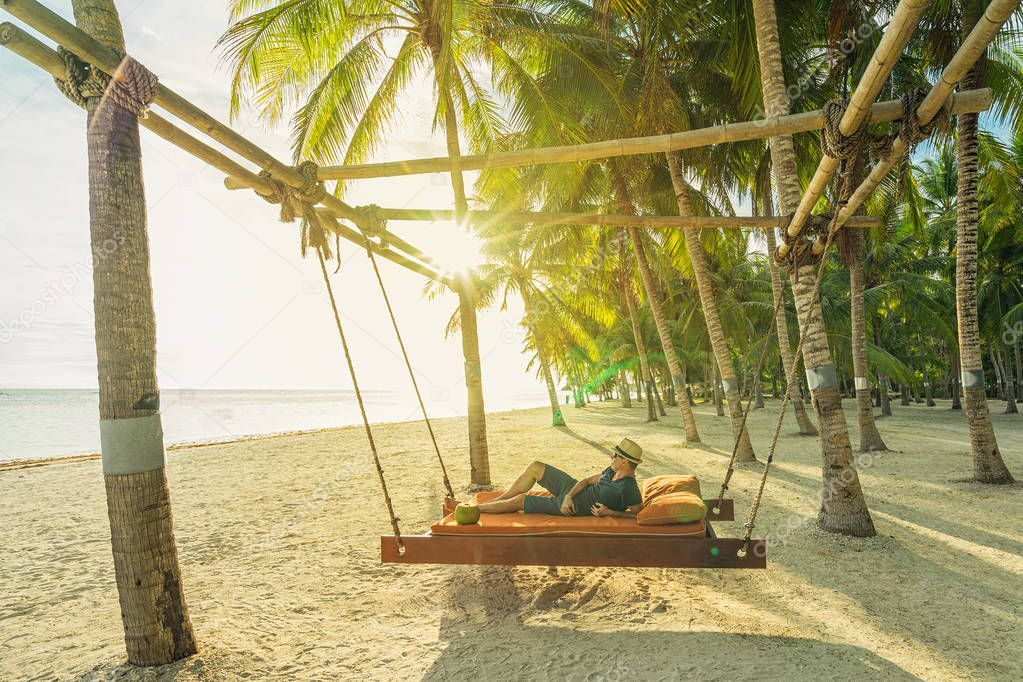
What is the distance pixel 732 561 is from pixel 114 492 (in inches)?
161

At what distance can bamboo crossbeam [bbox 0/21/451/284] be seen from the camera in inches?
115

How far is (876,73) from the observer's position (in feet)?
10.7

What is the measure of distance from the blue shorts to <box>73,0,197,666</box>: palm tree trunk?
2722mm

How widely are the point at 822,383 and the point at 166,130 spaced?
6369 mm

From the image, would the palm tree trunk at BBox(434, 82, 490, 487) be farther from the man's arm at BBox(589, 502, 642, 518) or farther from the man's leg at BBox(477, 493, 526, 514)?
the man's arm at BBox(589, 502, 642, 518)

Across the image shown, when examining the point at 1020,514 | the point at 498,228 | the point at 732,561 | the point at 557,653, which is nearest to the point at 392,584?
the point at 557,653

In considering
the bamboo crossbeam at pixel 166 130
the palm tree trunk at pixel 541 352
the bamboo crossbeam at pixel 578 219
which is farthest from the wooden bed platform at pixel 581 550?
the palm tree trunk at pixel 541 352

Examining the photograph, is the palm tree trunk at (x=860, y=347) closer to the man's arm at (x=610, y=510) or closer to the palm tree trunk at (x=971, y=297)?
the palm tree trunk at (x=971, y=297)

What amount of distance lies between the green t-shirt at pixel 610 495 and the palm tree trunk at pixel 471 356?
14.3ft

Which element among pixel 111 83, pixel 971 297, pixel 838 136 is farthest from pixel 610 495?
pixel 971 297

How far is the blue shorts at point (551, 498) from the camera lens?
486cm

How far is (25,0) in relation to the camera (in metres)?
2.72

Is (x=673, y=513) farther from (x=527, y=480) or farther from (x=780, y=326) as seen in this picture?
(x=780, y=326)

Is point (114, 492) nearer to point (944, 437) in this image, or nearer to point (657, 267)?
point (944, 437)
